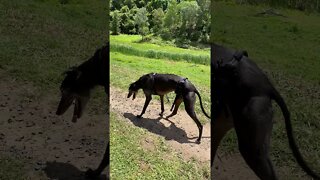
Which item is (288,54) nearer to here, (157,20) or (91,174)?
(157,20)

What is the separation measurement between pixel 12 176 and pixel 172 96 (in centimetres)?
97

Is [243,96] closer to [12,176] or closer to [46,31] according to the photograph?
[12,176]

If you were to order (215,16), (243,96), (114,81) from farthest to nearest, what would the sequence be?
(215,16) < (114,81) < (243,96)

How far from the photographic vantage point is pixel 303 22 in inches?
125

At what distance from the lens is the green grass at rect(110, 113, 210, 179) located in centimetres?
244

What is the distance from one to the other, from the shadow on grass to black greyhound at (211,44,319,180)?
0.47m

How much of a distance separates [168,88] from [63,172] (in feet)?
2.49

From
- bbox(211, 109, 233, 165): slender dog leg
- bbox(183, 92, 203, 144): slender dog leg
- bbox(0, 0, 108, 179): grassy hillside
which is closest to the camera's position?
bbox(211, 109, 233, 165): slender dog leg

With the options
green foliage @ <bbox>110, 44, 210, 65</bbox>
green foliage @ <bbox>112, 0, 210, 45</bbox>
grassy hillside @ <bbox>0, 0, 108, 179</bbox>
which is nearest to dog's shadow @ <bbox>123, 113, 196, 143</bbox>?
green foliage @ <bbox>110, 44, 210, 65</bbox>

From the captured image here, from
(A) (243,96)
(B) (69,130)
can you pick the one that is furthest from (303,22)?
(B) (69,130)

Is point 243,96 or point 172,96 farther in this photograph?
point 172,96

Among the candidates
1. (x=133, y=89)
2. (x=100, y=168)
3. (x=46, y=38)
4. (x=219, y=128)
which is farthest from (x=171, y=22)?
(x=46, y=38)

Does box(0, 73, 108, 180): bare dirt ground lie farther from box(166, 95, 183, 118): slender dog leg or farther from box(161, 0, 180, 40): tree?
box(161, 0, 180, 40): tree

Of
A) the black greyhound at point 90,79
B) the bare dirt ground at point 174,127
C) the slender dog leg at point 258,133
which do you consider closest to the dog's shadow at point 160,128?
the bare dirt ground at point 174,127
